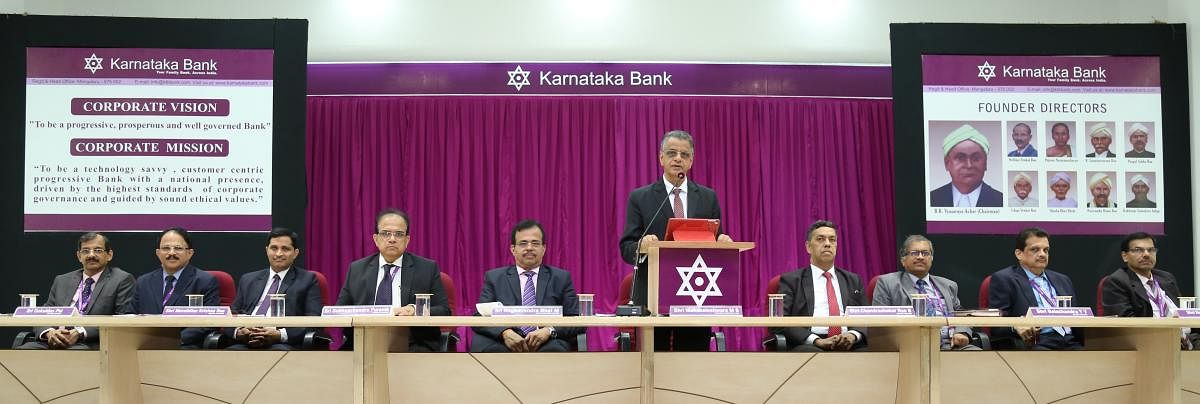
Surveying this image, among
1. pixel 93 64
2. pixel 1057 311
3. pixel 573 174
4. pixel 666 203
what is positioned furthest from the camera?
pixel 573 174

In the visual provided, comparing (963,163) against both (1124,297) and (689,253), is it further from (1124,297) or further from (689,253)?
(689,253)

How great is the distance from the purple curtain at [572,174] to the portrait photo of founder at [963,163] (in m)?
0.93

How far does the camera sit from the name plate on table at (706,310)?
12.3 ft

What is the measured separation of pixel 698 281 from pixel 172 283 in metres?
2.72

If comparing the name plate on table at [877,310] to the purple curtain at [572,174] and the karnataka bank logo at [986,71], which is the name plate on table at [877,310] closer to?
the karnataka bank logo at [986,71]

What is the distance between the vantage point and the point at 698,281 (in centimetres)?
384

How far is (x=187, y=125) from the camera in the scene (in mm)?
6117

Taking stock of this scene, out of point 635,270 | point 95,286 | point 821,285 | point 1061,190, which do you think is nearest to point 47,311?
point 95,286

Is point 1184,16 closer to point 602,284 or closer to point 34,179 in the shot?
point 602,284

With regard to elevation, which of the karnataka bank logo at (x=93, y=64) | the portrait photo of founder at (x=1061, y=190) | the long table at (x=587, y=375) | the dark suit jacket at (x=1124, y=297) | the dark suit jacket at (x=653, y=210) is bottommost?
the long table at (x=587, y=375)

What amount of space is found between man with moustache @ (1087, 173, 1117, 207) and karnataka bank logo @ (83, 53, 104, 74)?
5.63 metres

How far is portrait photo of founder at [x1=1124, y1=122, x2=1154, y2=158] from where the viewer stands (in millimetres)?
6258

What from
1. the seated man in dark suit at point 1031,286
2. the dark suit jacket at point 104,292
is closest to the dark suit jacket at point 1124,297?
the seated man in dark suit at point 1031,286

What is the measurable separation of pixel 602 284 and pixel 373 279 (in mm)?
2471
